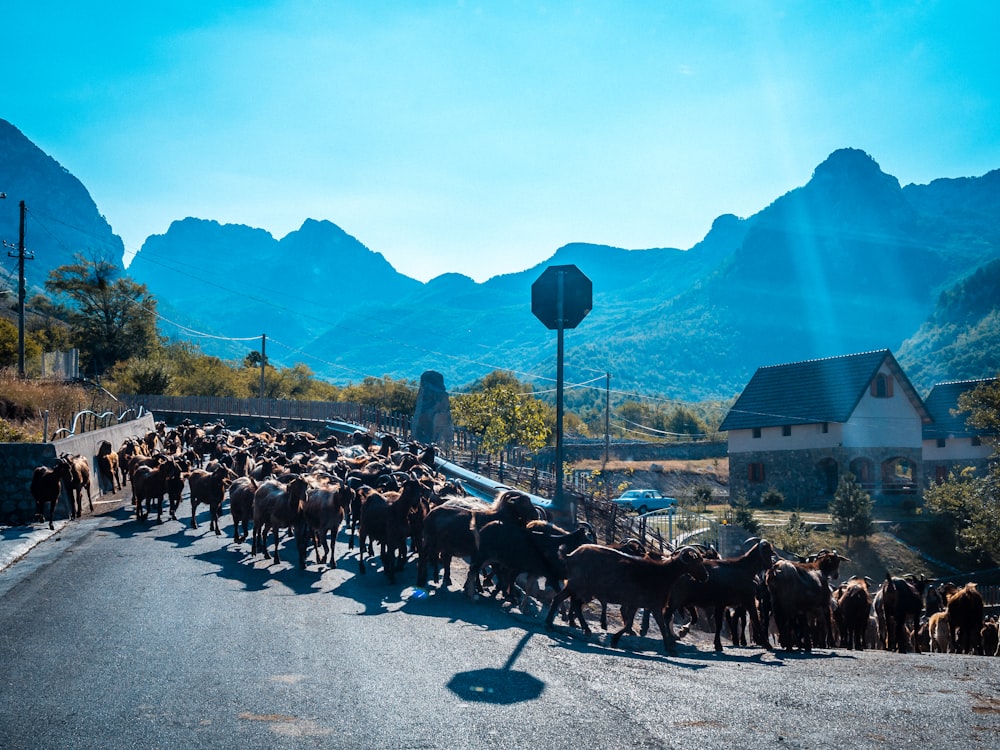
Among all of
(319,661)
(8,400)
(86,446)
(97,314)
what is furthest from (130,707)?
(97,314)

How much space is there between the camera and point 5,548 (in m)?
14.6

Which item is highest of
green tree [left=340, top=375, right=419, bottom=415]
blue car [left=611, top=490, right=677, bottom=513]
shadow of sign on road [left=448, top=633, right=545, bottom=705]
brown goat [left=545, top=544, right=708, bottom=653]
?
green tree [left=340, top=375, right=419, bottom=415]

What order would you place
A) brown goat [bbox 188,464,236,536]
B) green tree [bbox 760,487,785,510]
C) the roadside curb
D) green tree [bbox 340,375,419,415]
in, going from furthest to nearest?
green tree [bbox 340,375,419,415] → green tree [bbox 760,487,785,510] → brown goat [bbox 188,464,236,536] → the roadside curb

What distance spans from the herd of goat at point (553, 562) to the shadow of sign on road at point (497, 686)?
2.59 m

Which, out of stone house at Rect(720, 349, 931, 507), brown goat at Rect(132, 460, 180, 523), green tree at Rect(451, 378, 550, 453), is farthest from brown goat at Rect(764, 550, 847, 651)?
stone house at Rect(720, 349, 931, 507)

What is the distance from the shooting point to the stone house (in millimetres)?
51812

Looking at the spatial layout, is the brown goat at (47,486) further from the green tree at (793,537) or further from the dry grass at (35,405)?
the green tree at (793,537)

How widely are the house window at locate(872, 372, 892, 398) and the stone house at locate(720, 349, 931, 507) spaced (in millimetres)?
63

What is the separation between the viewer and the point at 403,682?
714cm

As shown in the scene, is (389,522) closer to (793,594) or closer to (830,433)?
(793,594)

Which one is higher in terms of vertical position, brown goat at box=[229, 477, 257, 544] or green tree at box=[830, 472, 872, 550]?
brown goat at box=[229, 477, 257, 544]

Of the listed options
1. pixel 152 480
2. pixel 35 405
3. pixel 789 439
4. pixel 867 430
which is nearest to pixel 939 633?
pixel 152 480

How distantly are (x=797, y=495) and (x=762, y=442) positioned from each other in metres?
4.54

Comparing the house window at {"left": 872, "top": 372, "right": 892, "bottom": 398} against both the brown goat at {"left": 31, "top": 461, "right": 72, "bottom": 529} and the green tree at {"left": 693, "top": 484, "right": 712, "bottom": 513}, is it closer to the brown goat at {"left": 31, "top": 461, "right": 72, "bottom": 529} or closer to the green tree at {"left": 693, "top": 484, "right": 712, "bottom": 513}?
the green tree at {"left": 693, "top": 484, "right": 712, "bottom": 513}
